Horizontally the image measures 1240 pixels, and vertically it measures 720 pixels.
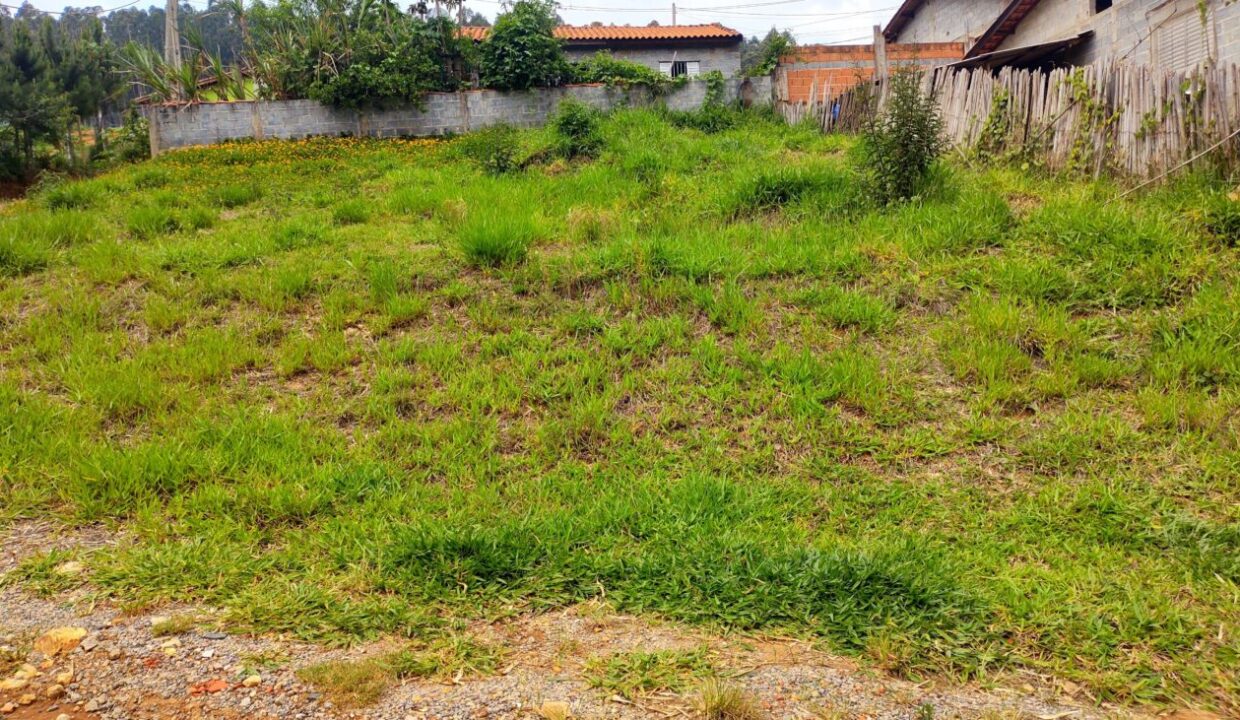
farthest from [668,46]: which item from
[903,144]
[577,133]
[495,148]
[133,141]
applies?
[903,144]

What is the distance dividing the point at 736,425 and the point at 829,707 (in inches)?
83.2

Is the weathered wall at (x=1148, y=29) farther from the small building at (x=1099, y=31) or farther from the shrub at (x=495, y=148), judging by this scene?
the shrub at (x=495, y=148)

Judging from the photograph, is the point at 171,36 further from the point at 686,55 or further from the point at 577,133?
the point at 577,133

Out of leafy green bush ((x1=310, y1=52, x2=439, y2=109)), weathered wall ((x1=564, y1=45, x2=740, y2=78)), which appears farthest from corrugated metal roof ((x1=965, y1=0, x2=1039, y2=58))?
leafy green bush ((x1=310, y1=52, x2=439, y2=109))

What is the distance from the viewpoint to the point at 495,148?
9773 millimetres

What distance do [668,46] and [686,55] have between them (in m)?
0.55

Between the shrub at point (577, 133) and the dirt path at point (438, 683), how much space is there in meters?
8.10

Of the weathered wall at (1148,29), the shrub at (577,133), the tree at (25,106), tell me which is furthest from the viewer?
the tree at (25,106)

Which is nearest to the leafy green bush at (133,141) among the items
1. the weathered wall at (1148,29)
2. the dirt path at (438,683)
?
the dirt path at (438,683)

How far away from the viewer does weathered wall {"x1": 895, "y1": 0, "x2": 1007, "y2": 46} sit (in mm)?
16991

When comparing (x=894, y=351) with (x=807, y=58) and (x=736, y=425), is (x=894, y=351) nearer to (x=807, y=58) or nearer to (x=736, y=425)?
(x=736, y=425)

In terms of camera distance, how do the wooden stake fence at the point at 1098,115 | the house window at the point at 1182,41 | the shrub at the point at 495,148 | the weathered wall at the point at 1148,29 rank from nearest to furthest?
the wooden stake fence at the point at 1098,115
the weathered wall at the point at 1148,29
the house window at the point at 1182,41
the shrub at the point at 495,148

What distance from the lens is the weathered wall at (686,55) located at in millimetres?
20094

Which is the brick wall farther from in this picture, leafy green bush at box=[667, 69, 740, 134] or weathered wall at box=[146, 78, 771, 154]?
leafy green bush at box=[667, 69, 740, 134]
